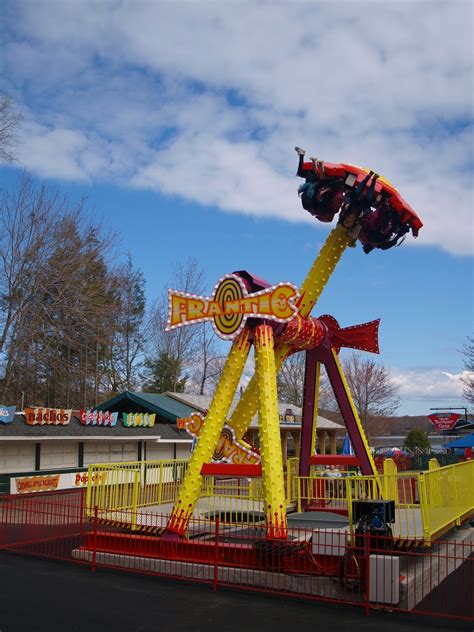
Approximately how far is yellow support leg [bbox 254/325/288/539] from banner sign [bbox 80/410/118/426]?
15.5 m

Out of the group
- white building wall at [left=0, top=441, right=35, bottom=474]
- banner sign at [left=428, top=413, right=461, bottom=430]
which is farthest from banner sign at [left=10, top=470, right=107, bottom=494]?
banner sign at [left=428, top=413, right=461, bottom=430]

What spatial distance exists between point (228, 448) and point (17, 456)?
45.2ft

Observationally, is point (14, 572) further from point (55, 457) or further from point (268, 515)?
point (55, 457)

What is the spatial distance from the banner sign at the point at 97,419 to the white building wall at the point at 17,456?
7.75 feet

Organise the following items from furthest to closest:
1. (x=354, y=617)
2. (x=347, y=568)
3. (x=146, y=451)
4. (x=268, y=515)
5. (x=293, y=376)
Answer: (x=293, y=376) < (x=146, y=451) < (x=268, y=515) < (x=347, y=568) < (x=354, y=617)

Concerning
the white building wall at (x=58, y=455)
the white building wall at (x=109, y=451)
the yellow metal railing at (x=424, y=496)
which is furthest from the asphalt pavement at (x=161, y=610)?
the white building wall at (x=109, y=451)

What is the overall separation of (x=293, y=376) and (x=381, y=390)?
10.6 m

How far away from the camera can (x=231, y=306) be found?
37.9 ft

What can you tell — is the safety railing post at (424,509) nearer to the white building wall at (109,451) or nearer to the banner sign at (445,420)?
the white building wall at (109,451)

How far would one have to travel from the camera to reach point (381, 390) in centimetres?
6456

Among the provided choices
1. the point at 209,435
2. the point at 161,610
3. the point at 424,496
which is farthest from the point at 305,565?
the point at 209,435

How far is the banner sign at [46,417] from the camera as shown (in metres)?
22.5

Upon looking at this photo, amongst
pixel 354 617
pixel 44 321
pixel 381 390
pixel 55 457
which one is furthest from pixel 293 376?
pixel 354 617

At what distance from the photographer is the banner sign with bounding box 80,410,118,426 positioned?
987 inches
